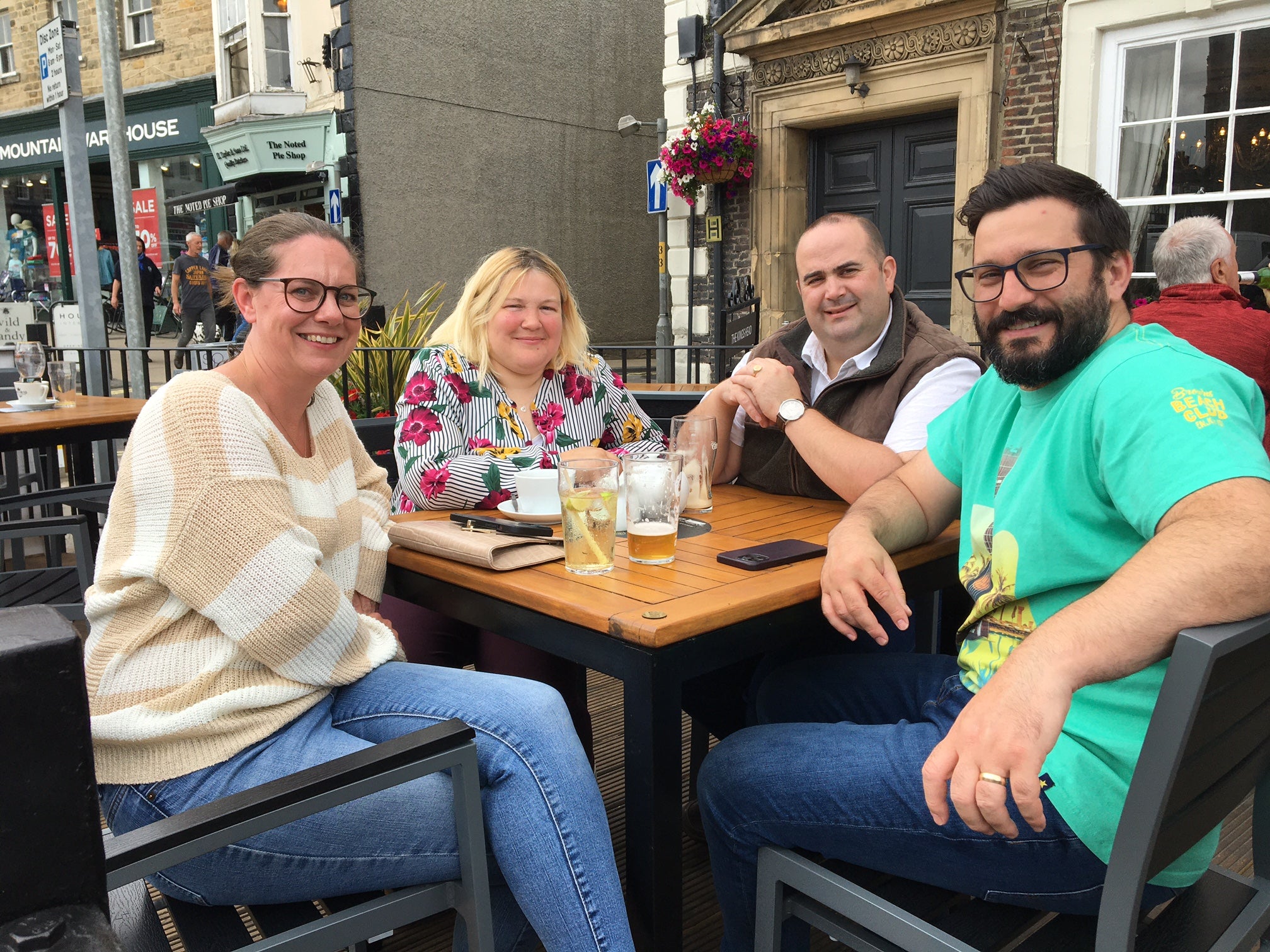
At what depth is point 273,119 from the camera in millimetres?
13906

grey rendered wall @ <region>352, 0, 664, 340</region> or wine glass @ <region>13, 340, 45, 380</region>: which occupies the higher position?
grey rendered wall @ <region>352, 0, 664, 340</region>

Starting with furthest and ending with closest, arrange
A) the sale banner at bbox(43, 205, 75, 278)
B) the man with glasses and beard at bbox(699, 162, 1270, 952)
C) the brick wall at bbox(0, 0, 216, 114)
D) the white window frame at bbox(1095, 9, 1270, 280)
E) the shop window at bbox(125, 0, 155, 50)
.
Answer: the sale banner at bbox(43, 205, 75, 278) → the shop window at bbox(125, 0, 155, 50) → the brick wall at bbox(0, 0, 216, 114) → the white window frame at bbox(1095, 9, 1270, 280) → the man with glasses and beard at bbox(699, 162, 1270, 952)

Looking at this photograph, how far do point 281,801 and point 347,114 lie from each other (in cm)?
1280

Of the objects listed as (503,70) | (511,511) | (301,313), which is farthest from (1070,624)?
(503,70)

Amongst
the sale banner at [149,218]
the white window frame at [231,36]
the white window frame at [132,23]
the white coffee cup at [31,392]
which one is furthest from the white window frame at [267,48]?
the white coffee cup at [31,392]

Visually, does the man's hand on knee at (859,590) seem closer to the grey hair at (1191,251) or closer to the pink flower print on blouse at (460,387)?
the pink flower print on blouse at (460,387)

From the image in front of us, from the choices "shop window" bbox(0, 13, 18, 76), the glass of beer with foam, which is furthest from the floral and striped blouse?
"shop window" bbox(0, 13, 18, 76)

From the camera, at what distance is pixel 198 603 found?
53.0 inches

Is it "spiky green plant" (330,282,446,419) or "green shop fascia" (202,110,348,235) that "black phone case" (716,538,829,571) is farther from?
"green shop fascia" (202,110,348,235)

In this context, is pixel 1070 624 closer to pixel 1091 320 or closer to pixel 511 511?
pixel 1091 320

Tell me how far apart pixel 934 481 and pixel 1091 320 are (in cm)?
47

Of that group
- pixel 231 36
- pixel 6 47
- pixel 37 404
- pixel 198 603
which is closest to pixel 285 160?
pixel 231 36

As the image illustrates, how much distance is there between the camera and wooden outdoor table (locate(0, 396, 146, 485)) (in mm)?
3209

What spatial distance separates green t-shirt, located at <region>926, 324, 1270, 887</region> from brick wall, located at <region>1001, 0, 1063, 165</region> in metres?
6.04
